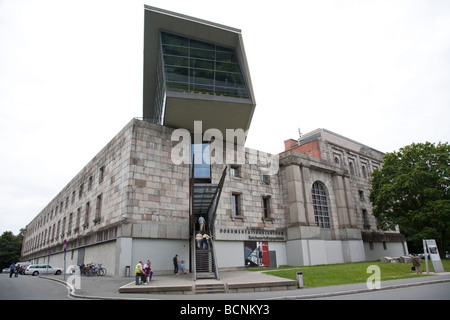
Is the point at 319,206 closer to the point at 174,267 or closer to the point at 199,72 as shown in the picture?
the point at 174,267

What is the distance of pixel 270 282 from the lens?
51.2 feet

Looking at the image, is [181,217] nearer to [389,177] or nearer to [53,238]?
[389,177]

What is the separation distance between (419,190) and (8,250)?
289 feet

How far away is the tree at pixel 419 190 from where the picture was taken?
3014 centimetres

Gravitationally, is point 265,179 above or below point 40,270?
above

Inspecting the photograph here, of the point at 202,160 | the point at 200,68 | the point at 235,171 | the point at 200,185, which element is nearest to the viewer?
the point at 200,185

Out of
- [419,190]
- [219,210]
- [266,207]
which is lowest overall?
[219,210]

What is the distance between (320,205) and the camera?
34281 millimetres

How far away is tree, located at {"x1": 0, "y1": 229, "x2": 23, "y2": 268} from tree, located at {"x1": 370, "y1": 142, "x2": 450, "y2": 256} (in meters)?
83.0

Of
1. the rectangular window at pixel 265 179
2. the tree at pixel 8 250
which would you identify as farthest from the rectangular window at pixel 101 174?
the tree at pixel 8 250

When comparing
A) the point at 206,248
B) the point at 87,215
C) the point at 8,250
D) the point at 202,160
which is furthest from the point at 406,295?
the point at 8,250

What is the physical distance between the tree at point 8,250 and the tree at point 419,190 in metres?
83.0
